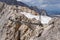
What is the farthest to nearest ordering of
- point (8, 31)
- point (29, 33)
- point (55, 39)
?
1. point (8, 31)
2. point (29, 33)
3. point (55, 39)

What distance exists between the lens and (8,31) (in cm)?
1295

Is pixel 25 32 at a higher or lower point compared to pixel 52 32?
lower

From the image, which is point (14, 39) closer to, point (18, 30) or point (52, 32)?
point (18, 30)

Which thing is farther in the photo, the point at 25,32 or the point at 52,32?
the point at 25,32

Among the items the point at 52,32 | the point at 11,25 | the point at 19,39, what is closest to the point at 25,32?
the point at 19,39

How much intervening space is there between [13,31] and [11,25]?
0.60 m

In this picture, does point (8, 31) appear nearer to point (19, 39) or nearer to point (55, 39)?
point (19, 39)

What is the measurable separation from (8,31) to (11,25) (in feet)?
2.02

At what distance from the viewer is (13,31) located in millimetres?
12977

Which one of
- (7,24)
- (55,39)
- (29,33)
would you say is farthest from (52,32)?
(7,24)

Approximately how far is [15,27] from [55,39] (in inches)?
349

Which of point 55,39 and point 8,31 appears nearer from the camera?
point 55,39

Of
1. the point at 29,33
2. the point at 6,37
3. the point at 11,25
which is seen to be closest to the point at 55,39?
the point at 29,33

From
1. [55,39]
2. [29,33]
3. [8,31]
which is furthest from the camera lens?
[8,31]
